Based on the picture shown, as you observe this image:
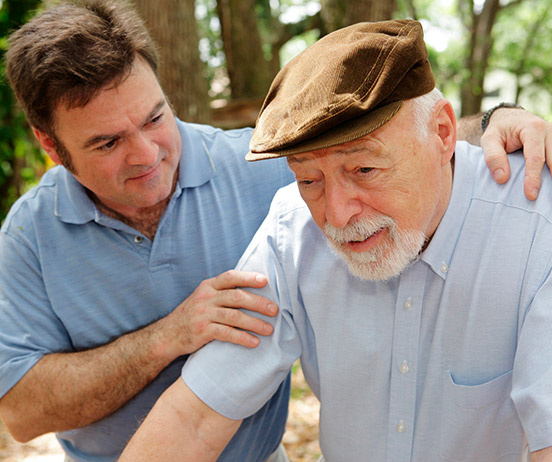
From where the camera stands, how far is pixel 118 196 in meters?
2.19

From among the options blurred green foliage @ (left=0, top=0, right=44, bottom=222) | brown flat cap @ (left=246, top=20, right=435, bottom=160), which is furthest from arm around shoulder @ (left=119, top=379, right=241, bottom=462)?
blurred green foliage @ (left=0, top=0, right=44, bottom=222)

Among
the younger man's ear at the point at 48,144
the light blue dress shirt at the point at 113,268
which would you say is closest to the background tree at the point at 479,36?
the light blue dress shirt at the point at 113,268

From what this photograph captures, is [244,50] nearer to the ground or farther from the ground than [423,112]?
nearer to the ground

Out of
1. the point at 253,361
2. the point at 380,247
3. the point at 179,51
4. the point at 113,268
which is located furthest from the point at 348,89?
the point at 179,51

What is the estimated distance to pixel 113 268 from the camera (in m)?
A: 2.21

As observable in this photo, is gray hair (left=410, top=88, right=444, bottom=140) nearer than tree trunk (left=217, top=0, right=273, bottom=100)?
Yes

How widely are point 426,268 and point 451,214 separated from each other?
173 mm

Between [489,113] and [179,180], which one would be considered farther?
[179,180]

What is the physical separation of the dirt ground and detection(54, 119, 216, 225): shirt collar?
8.26ft

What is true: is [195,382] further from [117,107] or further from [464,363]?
[117,107]

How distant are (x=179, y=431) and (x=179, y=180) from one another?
3.32 feet

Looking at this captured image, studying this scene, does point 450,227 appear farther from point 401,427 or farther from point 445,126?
point 401,427

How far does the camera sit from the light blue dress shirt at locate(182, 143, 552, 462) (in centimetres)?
156

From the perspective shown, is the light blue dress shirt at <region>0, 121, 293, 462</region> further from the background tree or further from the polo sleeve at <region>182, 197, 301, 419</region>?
the background tree
